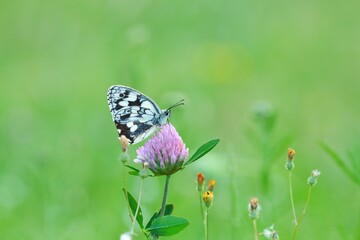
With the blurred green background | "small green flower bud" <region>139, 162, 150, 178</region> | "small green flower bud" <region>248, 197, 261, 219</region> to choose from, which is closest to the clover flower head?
"small green flower bud" <region>139, 162, 150, 178</region>

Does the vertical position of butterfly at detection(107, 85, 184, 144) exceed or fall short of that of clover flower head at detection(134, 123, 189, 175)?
it exceeds it

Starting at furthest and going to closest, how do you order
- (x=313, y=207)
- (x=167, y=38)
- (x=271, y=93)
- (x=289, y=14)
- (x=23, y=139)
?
1. (x=289, y=14)
2. (x=167, y=38)
3. (x=271, y=93)
4. (x=23, y=139)
5. (x=313, y=207)

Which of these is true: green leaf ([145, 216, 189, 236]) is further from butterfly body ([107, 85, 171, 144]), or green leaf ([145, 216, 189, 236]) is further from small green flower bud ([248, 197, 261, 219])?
butterfly body ([107, 85, 171, 144])

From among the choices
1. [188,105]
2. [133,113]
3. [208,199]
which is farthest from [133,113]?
[188,105]

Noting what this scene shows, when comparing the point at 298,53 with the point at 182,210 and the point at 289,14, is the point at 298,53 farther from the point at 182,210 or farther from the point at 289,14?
the point at 182,210

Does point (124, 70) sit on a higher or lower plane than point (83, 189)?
higher

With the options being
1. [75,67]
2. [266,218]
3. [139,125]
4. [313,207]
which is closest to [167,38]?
[75,67]
